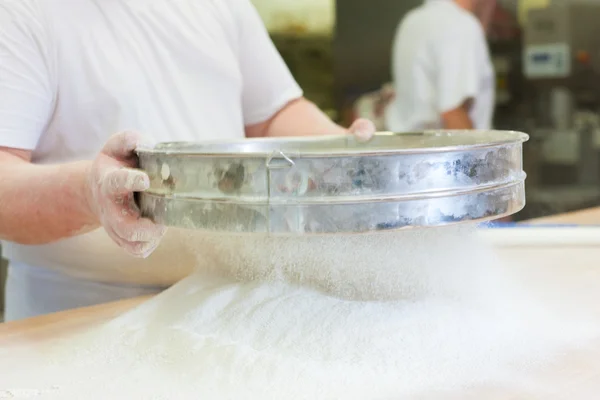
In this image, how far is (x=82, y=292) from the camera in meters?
0.97

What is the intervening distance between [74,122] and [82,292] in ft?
0.73

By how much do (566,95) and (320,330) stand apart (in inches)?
92.1

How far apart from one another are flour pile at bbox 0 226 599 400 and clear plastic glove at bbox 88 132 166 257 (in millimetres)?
97

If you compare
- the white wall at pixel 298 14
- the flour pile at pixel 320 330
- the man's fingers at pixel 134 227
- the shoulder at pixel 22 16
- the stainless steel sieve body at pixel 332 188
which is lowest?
the flour pile at pixel 320 330

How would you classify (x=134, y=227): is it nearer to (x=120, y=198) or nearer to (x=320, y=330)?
(x=120, y=198)

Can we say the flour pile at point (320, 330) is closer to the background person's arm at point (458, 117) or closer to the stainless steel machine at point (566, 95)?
the background person's arm at point (458, 117)

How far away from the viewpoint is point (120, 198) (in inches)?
25.8

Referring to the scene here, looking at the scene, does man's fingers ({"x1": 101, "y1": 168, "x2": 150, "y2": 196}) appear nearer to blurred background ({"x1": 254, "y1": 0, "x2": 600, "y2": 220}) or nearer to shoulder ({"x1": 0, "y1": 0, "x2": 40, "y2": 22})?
shoulder ({"x1": 0, "y1": 0, "x2": 40, "y2": 22})

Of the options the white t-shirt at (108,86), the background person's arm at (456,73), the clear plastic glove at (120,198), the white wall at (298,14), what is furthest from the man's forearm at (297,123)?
the white wall at (298,14)

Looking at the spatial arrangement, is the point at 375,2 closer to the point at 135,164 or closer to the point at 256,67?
the point at 256,67

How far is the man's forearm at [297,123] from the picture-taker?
1.11 metres

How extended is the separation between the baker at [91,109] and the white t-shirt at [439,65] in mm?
1516

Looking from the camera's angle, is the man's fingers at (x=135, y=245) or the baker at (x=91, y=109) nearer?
the man's fingers at (x=135, y=245)

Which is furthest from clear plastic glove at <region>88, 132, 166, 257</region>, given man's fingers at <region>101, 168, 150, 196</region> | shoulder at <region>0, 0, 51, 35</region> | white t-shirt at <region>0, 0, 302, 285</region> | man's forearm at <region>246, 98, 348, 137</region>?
man's forearm at <region>246, 98, 348, 137</region>
